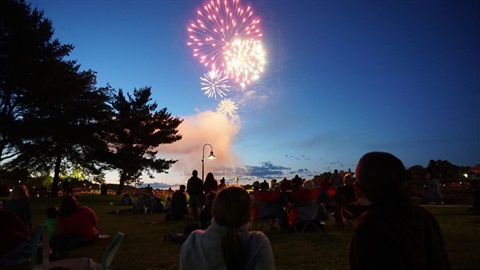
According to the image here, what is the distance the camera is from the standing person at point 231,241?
2.66m

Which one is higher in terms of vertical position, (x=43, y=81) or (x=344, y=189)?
(x=43, y=81)

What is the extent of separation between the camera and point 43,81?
27906 millimetres

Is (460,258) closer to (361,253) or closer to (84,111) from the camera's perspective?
(361,253)

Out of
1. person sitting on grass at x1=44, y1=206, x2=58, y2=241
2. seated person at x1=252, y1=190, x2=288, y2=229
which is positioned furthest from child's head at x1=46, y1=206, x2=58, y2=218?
seated person at x1=252, y1=190, x2=288, y2=229

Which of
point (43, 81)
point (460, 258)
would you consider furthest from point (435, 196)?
point (43, 81)

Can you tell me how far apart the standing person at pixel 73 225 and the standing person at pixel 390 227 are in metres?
7.55

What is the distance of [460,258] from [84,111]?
35265mm

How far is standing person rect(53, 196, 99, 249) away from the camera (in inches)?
323

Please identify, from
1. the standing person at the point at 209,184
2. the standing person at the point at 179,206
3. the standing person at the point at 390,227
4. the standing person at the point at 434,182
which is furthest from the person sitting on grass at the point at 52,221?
the standing person at the point at 434,182

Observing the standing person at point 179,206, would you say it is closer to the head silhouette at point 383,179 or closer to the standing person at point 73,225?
the standing person at point 73,225

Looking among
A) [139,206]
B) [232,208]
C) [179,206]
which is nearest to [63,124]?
[139,206]

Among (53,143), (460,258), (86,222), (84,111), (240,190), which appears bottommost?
(460,258)

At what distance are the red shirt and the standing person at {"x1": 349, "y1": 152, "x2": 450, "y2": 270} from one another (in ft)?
25.6

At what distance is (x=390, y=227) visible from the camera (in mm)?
1990
